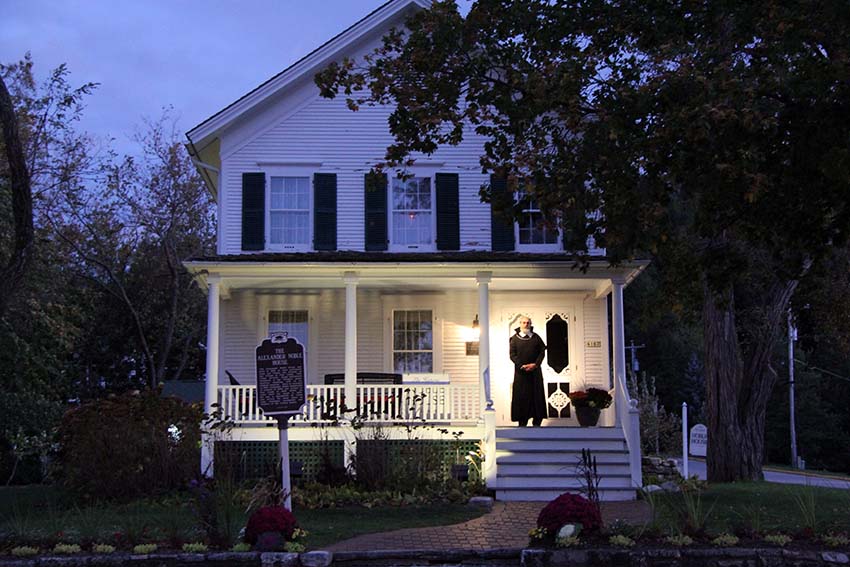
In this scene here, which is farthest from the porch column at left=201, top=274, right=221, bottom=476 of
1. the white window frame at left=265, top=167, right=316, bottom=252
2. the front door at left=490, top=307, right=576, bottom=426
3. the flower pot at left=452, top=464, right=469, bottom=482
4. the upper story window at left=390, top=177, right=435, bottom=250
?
the front door at left=490, top=307, right=576, bottom=426

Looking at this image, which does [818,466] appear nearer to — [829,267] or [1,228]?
[829,267]

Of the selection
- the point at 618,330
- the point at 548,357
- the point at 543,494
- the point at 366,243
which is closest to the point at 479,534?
the point at 543,494

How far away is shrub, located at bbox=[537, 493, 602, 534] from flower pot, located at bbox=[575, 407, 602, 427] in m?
7.36

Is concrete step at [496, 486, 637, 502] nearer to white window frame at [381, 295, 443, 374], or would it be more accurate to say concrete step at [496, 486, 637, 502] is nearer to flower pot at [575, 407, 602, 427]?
flower pot at [575, 407, 602, 427]

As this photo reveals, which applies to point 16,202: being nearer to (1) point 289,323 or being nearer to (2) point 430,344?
(1) point 289,323

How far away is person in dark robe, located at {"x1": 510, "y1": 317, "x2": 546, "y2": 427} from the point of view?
16172 mm

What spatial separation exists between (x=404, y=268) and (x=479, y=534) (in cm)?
625

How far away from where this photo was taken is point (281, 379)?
37.2 feet

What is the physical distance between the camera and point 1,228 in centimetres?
1986

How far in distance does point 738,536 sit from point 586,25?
20.3 feet

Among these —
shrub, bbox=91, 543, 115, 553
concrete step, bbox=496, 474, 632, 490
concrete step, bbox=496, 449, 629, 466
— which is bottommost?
shrub, bbox=91, 543, 115, 553

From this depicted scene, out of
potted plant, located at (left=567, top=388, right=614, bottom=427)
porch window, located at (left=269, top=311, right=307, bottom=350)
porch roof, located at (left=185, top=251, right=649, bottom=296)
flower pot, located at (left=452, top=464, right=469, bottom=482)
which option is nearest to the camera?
flower pot, located at (left=452, top=464, right=469, bottom=482)

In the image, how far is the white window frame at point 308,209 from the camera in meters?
18.1

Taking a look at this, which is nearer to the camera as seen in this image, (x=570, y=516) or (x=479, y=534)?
(x=570, y=516)
